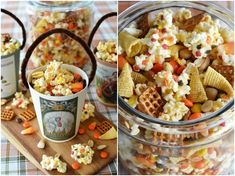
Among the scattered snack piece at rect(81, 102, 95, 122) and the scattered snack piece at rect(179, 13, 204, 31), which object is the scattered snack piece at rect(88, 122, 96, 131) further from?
the scattered snack piece at rect(179, 13, 204, 31)

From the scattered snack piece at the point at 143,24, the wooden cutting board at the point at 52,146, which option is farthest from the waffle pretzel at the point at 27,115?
the scattered snack piece at the point at 143,24

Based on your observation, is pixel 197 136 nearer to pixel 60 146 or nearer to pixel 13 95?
pixel 60 146

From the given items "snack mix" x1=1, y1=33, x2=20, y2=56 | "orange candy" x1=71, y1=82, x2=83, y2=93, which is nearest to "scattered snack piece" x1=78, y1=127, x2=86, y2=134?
"orange candy" x1=71, y1=82, x2=83, y2=93

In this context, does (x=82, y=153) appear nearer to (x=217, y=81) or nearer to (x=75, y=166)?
(x=75, y=166)

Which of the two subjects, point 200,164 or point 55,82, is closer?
point 200,164

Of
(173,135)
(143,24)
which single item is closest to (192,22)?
(143,24)

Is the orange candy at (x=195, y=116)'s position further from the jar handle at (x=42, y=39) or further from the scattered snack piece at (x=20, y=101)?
the scattered snack piece at (x=20, y=101)
